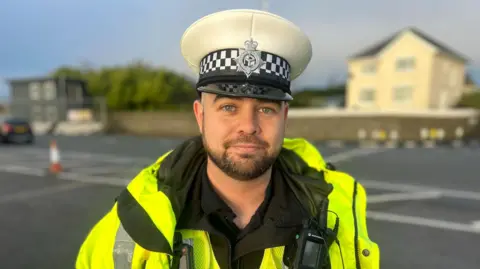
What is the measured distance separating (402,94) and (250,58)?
1231 inches

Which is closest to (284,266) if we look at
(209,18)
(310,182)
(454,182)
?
(310,182)

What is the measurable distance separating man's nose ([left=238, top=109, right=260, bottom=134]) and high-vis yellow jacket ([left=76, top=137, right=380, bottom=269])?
44 centimetres

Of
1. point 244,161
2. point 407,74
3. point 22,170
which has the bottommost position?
point 22,170

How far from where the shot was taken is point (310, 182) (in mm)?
1729

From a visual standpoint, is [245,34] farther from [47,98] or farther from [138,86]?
[47,98]

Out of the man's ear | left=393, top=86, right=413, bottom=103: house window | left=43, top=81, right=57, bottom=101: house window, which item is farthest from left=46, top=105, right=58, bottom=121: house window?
the man's ear

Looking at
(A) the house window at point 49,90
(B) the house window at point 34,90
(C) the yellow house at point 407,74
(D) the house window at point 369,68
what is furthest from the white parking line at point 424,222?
(B) the house window at point 34,90

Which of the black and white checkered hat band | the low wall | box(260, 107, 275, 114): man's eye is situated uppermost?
the black and white checkered hat band

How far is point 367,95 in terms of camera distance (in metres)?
31.2

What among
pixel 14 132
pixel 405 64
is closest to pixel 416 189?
pixel 14 132

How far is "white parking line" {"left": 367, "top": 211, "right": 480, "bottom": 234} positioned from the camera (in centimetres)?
480

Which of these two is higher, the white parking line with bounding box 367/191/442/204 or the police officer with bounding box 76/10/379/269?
the police officer with bounding box 76/10/379/269

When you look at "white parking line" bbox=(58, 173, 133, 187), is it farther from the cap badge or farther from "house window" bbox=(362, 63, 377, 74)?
"house window" bbox=(362, 63, 377, 74)

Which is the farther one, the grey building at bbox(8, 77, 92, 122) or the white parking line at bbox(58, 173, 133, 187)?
the grey building at bbox(8, 77, 92, 122)
